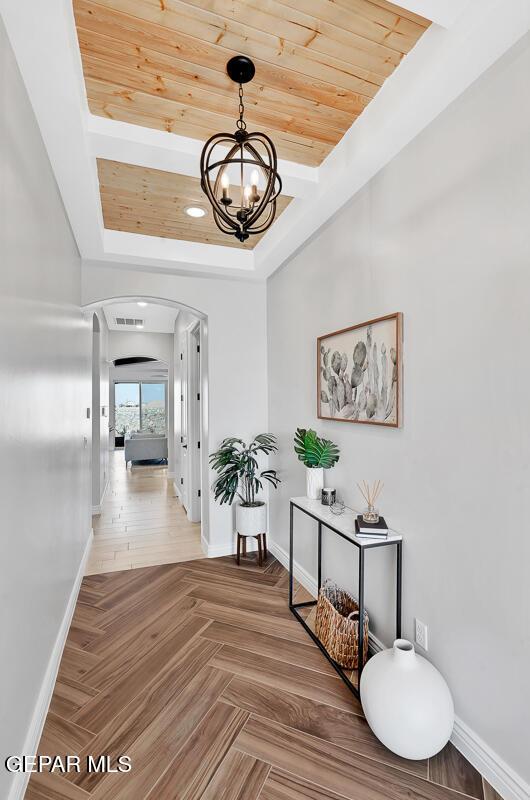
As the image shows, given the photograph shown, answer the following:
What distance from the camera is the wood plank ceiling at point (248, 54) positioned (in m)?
1.47

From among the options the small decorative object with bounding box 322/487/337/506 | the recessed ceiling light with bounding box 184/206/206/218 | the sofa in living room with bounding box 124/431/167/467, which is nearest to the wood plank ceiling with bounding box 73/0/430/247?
the recessed ceiling light with bounding box 184/206/206/218

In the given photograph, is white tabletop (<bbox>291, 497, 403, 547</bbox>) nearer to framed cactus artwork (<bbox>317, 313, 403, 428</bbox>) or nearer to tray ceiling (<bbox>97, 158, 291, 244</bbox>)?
framed cactus artwork (<bbox>317, 313, 403, 428</bbox>)

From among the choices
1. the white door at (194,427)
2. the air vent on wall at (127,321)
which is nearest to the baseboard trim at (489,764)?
the white door at (194,427)

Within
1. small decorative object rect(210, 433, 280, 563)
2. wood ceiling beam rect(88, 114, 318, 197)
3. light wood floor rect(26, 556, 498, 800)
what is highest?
wood ceiling beam rect(88, 114, 318, 197)

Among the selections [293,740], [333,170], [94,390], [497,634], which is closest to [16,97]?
[333,170]

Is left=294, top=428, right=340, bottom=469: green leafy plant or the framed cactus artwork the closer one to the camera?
the framed cactus artwork

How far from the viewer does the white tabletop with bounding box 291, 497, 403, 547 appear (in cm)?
192

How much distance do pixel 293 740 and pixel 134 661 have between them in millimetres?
987

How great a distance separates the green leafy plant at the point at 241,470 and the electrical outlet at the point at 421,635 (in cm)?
181

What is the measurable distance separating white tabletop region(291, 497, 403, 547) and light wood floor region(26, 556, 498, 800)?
75 centimetres

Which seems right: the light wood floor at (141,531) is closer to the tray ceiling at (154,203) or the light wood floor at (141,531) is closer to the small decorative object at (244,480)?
the small decorative object at (244,480)

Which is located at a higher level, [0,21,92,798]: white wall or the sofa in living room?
[0,21,92,798]: white wall

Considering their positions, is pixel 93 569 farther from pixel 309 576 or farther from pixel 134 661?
pixel 309 576

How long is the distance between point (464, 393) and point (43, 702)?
2.24 metres
